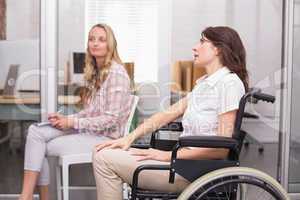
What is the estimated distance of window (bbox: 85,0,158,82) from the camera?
11.6 ft

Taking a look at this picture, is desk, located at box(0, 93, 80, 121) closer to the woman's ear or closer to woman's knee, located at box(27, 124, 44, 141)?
woman's knee, located at box(27, 124, 44, 141)

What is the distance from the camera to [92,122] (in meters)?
2.80

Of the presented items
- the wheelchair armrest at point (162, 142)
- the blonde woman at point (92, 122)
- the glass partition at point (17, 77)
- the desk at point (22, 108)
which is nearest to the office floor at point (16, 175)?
the glass partition at point (17, 77)

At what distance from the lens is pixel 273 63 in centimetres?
351

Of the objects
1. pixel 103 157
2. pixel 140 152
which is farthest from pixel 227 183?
pixel 103 157

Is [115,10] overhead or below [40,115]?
overhead

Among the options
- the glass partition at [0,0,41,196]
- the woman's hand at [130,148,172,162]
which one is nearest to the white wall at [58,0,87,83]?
the glass partition at [0,0,41,196]

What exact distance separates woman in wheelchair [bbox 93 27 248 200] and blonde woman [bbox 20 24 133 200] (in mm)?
458

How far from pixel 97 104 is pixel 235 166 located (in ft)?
3.48

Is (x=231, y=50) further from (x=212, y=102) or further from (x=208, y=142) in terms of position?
(x=208, y=142)

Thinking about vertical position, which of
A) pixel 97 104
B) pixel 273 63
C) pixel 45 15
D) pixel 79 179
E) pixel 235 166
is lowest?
pixel 79 179

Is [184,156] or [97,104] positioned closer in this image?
[184,156]

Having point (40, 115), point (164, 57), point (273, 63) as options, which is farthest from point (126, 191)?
point (273, 63)

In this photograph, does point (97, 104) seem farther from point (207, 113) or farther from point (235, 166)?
point (235, 166)
